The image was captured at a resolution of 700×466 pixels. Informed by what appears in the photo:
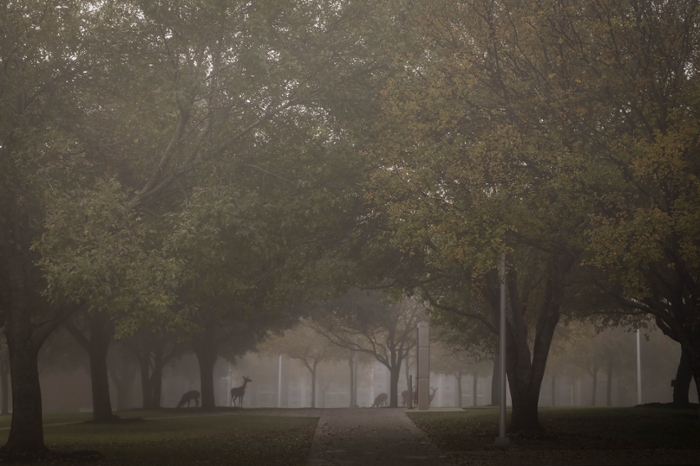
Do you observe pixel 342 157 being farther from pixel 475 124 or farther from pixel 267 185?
pixel 475 124

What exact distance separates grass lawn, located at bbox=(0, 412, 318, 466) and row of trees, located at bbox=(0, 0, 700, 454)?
2.48m

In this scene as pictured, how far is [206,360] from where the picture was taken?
126 feet

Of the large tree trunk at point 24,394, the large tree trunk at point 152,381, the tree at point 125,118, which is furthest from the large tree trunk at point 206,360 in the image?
the large tree trunk at point 24,394

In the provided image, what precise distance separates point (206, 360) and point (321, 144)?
21952 mm

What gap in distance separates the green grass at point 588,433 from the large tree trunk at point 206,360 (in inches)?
556

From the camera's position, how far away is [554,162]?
1572 centimetres

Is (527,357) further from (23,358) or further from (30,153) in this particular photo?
(30,153)

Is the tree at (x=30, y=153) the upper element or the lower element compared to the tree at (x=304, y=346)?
upper

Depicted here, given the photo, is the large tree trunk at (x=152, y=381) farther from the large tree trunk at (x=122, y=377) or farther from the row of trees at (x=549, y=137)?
the row of trees at (x=549, y=137)

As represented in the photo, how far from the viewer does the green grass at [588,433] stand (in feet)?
58.4

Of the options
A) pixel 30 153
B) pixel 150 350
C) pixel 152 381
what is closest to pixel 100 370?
pixel 150 350

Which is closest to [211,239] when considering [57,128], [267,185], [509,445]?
[267,185]

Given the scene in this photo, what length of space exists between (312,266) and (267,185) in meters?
3.31

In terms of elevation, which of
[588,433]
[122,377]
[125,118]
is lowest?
A: [122,377]
